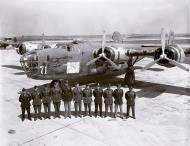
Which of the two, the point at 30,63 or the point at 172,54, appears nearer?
the point at 30,63

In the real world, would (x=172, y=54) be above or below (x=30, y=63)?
above

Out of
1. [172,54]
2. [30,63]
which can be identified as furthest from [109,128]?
[172,54]

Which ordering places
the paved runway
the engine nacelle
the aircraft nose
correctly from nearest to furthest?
the paved runway → the aircraft nose → the engine nacelle

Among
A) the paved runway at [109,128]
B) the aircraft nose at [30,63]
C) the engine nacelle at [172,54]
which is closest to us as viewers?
the paved runway at [109,128]

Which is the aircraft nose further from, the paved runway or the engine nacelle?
the engine nacelle

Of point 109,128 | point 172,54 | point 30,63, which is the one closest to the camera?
point 109,128

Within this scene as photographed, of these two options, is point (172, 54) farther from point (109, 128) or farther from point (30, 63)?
point (30, 63)

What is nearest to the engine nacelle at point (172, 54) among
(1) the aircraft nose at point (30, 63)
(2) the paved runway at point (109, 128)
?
(2) the paved runway at point (109, 128)

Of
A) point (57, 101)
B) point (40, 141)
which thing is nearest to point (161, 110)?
point (57, 101)

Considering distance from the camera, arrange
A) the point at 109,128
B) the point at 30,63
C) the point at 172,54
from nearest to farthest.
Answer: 1. the point at 109,128
2. the point at 30,63
3. the point at 172,54

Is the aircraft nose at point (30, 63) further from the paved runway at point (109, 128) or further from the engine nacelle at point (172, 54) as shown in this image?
the engine nacelle at point (172, 54)

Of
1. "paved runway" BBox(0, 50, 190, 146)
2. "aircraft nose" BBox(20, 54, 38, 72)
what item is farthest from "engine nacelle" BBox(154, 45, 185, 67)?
"aircraft nose" BBox(20, 54, 38, 72)

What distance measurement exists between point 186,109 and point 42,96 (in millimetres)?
7923

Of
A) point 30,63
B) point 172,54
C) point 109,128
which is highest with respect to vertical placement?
point 172,54
